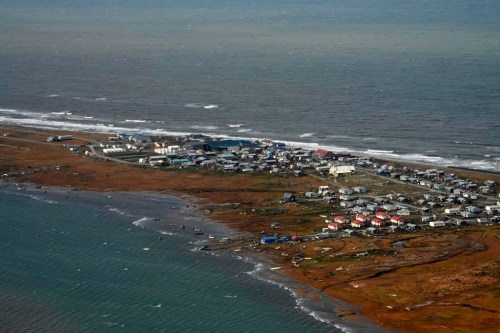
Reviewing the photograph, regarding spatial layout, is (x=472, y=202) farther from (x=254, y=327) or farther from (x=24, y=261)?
(x=24, y=261)

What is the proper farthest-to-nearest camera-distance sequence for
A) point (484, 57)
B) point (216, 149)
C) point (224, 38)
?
point (224, 38) < point (484, 57) < point (216, 149)

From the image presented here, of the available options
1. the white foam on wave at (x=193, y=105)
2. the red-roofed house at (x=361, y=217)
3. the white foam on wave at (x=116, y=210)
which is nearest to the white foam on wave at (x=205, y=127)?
the white foam on wave at (x=193, y=105)

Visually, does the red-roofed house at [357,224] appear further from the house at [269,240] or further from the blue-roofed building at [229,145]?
the blue-roofed building at [229,145]

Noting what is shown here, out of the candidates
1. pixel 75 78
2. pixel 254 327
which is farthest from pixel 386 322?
pixel 75 78

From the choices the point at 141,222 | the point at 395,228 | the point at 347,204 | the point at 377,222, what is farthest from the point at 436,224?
the point at 141,222

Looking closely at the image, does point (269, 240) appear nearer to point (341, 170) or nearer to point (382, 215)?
point (382, 215)

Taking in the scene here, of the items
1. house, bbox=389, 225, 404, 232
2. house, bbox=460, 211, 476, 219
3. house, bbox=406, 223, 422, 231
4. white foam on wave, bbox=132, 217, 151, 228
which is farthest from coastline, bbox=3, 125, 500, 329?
house, bbox=460, 211, 476, 219

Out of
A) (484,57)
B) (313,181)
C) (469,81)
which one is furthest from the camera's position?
(484,57)
